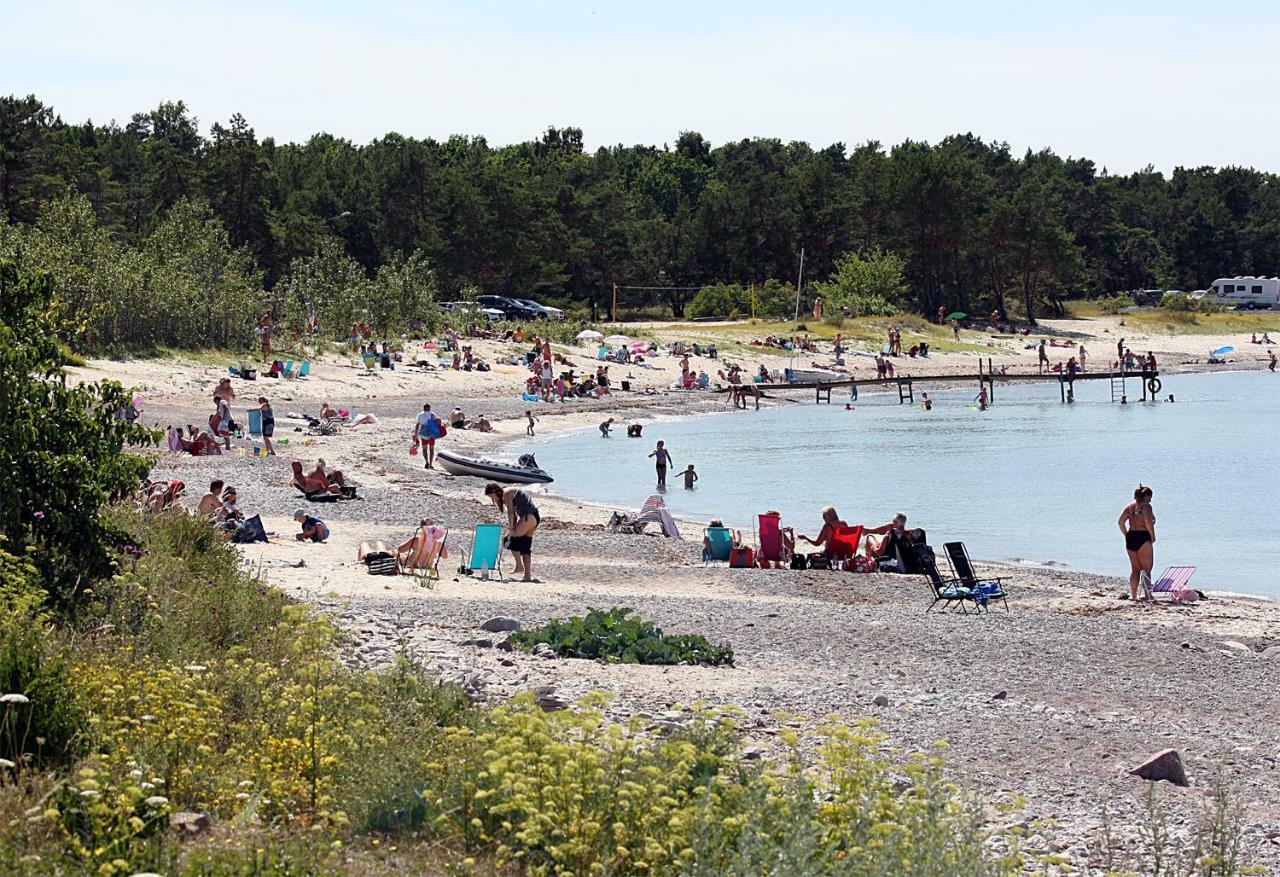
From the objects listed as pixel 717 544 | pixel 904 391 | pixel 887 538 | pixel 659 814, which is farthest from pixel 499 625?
pixel 904 391

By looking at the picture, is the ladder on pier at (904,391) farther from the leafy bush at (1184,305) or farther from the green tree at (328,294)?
the leafy bush at (1184,305)

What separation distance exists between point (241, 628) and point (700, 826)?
525 centimetres

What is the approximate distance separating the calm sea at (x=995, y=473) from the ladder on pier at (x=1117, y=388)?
400cm

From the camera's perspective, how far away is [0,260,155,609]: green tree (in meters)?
9.66

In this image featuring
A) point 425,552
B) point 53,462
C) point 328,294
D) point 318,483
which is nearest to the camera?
point 53,462

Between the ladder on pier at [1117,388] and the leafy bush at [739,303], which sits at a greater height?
the leafy bush at [739,303]

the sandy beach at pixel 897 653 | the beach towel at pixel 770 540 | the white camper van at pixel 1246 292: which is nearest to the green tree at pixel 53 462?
the sandy beach at pixel 897 653

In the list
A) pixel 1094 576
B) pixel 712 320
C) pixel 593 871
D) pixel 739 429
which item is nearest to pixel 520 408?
pixel 739 429

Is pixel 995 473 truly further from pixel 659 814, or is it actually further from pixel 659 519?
pixel 659 814

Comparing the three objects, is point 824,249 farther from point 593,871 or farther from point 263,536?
point 593,871

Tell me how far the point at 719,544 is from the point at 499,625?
22.2ft

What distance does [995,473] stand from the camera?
36.2 meters

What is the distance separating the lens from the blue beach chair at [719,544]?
18.9m

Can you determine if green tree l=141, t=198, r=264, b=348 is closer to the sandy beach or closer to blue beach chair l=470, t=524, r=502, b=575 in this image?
the sandy beach
